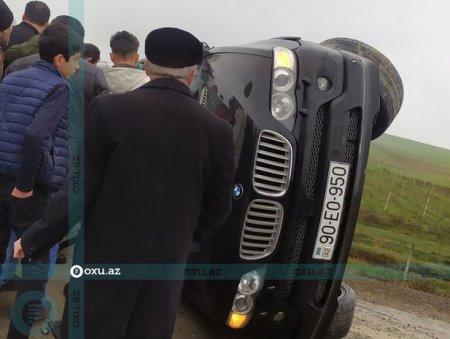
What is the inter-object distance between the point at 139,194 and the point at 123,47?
8.25 feet

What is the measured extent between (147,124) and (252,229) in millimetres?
1069

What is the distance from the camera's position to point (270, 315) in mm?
2871

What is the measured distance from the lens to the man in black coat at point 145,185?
1899 millimetres

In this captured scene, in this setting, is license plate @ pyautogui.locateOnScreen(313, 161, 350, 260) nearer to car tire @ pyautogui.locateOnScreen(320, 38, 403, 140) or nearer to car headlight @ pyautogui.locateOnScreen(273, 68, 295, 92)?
car headlight @ pyautogui.locateOnScreen(273, 68, 295, 92)

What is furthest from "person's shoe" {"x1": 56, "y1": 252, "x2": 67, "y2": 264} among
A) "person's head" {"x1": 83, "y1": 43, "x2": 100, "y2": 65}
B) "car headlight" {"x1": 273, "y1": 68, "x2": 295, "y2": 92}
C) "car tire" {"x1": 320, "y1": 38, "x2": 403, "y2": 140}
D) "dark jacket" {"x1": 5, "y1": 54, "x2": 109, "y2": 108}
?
"car tire" {"x1": 320, "y1": 38, "x2": 403, "y2": 140}

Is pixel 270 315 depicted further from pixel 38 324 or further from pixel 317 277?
pixel 38 324

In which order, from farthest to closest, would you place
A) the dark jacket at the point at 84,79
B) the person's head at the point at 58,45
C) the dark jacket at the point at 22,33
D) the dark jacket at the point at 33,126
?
the dark jacket at the point at 22,33, the dark jacket at the point at 84,79, the person's head at the point at 58,45, the dark jacket at the point at 33,126

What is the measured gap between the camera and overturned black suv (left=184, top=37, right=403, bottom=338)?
2.75 metres

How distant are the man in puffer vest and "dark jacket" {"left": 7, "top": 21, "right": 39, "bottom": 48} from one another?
5.31ft

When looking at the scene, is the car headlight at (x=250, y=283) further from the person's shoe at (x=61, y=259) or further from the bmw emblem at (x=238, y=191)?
the person's shoe at (x=61, y=259)

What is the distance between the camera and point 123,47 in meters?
4.14

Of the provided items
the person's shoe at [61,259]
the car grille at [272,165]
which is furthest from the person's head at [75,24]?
the person's shoe at [61,259]

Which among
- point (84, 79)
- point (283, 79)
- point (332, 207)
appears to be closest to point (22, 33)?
Result: point (84, 79)

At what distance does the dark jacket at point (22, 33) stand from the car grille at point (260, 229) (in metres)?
2.62
